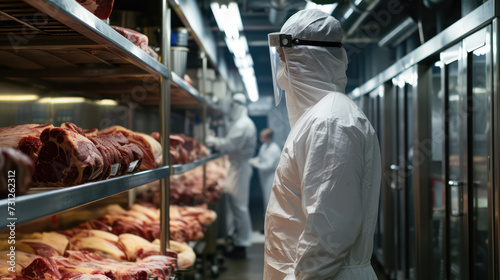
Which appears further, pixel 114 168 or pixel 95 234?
pixel 95 234

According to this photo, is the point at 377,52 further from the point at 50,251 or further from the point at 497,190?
the point at 50,251

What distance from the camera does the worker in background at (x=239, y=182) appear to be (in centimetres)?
643

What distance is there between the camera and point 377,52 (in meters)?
5.90

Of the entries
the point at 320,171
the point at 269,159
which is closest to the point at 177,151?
the point at 320,171

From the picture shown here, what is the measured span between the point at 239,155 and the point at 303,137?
16.6 ft

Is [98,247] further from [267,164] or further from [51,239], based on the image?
[267,164]

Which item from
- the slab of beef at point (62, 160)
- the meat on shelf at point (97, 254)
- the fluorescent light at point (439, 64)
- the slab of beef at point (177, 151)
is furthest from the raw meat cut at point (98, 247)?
the fluorescent light at point (439, 64)

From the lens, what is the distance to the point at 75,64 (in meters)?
2.04

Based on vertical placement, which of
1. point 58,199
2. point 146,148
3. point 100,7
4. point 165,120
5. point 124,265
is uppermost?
point 100,7

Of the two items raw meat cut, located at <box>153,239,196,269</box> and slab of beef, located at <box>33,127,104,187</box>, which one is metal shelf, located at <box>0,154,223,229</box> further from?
raw meat cut, located at <box>153,239,196,269</box>

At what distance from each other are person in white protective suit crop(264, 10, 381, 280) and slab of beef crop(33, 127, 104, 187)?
0.73 meters

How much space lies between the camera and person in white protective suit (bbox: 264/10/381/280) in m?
1.52

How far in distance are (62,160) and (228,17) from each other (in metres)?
3.03

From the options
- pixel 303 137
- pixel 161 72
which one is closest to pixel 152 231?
pixel 161 72
